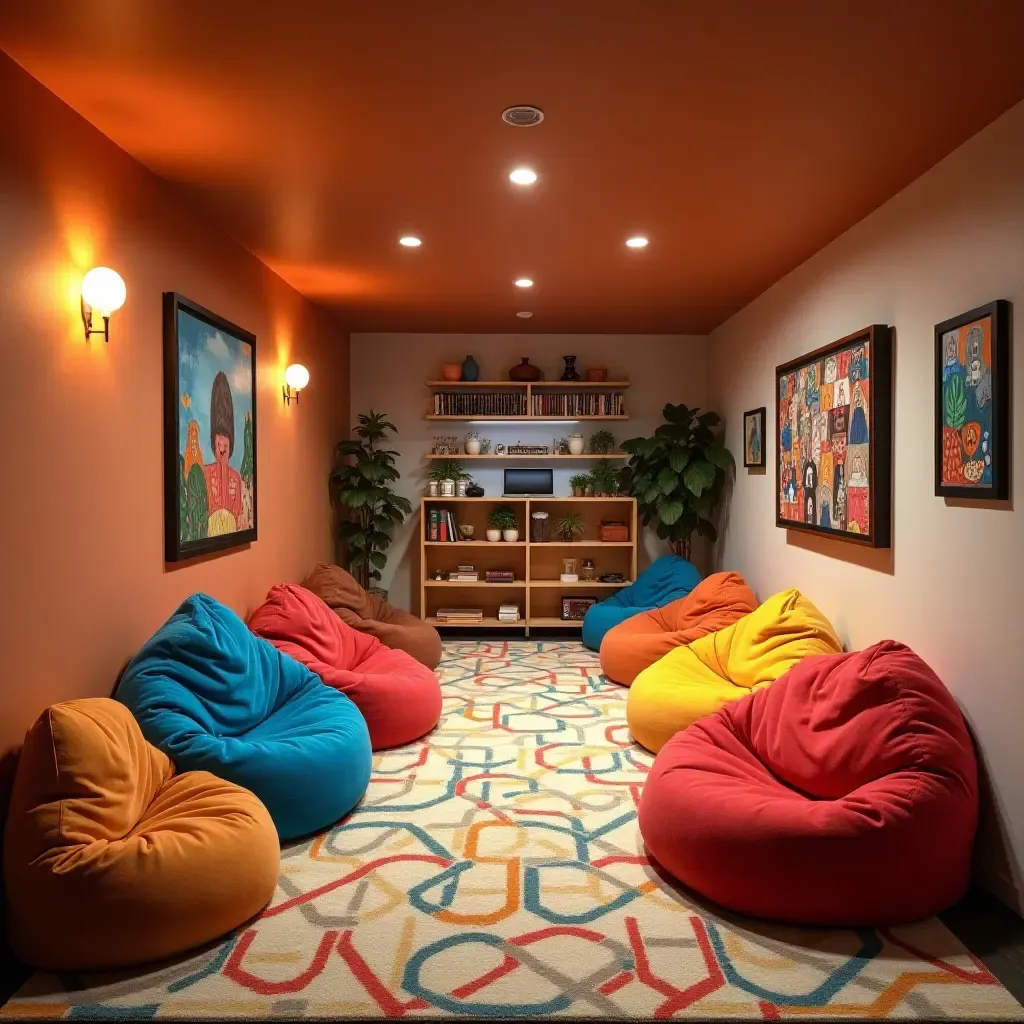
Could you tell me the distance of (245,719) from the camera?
3.46 meters

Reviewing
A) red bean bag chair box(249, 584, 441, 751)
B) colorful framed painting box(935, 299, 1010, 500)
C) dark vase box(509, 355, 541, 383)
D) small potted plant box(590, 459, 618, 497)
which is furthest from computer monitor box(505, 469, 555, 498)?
colorful framed painting box(935, 299, 1010, 500)

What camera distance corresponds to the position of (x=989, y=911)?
104 inches

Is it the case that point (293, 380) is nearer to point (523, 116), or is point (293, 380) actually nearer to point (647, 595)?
point (523, 116)

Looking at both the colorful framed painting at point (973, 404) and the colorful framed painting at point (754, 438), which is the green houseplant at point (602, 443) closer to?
the colorful framed painting at point (754, 438)

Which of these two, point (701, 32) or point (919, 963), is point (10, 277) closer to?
point (701, 32)

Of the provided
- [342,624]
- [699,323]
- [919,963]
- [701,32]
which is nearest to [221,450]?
[342,624]

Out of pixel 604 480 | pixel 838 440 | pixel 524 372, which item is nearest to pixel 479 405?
pixel 524 372

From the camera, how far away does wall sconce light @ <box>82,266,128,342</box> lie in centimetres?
291

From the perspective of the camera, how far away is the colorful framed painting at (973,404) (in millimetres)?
2730

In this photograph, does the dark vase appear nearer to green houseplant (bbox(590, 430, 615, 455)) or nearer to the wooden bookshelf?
green houseplant (bbox(590, 430, 615, 455))

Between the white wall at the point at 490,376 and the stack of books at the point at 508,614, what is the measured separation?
2.91 ft

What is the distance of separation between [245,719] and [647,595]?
12.0 ft

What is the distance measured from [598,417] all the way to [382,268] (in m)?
2.65

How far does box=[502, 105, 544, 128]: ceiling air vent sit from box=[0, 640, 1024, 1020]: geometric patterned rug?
8.29ft
